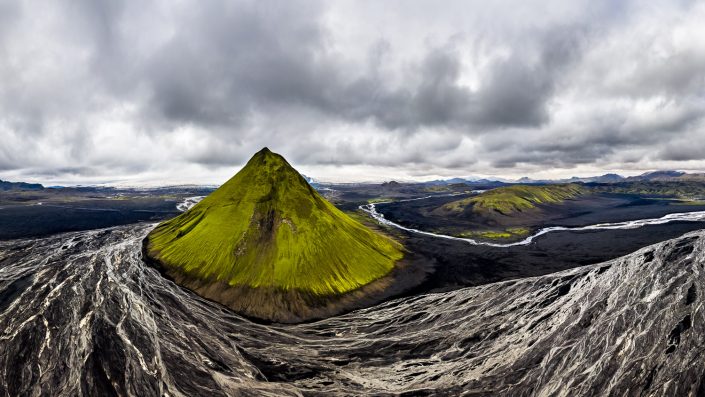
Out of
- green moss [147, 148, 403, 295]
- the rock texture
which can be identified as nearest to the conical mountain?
green moss [147, 148, 403, 295]

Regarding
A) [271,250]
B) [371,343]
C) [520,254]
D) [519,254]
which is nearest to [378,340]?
[371,343]

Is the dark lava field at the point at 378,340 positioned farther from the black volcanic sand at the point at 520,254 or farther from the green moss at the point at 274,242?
the green moss at the point at 274,242

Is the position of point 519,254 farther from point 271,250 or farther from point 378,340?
point 271,250

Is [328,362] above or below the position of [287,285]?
below

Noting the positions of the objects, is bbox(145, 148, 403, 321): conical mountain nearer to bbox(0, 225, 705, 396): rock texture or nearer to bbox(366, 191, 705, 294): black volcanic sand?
bbox(0, 225, 705, 396): rock texture

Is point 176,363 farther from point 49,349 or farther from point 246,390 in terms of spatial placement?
point 49,349

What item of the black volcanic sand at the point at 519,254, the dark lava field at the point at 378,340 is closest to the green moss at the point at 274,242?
the dark lava field at the point at 378,340

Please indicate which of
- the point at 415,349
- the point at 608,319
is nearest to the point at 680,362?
the point at 608,319
